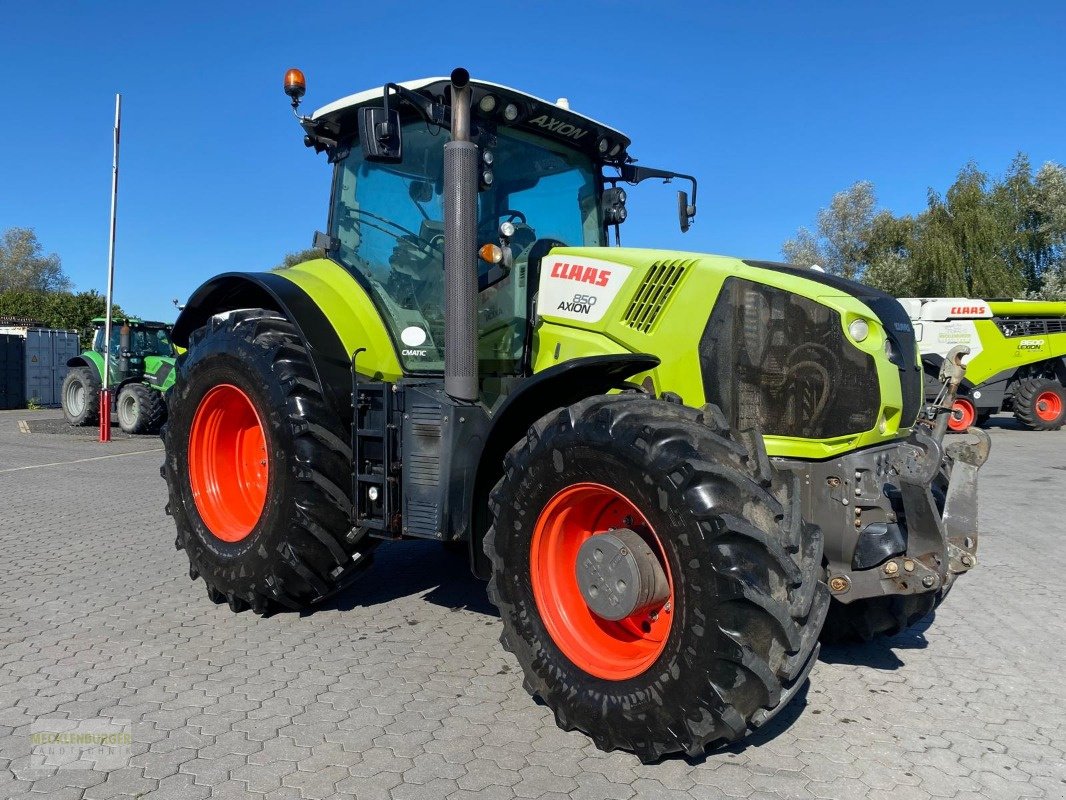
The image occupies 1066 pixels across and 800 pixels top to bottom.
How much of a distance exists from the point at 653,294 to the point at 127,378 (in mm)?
15178

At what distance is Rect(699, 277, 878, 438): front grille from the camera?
331cm

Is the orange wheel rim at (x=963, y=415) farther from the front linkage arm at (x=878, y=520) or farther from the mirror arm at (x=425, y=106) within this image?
the mirror arm at (x=425, y=106)

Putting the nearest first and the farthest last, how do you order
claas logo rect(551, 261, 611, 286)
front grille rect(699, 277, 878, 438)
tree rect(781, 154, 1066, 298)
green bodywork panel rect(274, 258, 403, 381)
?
front grille rect(699, 277, 878, 438)
claas logo rect(551, 261, 611, 286)
green bodywork panel rect(274, 258, 403, 381)
tree rect(781, 154, 1066, 298)

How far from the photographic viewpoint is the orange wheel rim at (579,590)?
3.25 metres

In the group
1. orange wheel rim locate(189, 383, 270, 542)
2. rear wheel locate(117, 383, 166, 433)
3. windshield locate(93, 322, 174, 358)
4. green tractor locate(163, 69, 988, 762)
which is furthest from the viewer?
windshield locate(93, 322, 174, 358)

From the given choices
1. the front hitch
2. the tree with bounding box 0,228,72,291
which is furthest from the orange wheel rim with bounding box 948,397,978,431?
the tree with bounding box 0,228,72,291

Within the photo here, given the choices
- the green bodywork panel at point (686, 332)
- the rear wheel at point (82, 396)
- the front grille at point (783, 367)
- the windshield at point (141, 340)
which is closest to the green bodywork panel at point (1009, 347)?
the green bodywork panel at point (686, 332)

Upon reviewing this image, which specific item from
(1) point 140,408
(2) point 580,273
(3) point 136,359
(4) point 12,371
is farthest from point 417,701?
(4) point 12,371

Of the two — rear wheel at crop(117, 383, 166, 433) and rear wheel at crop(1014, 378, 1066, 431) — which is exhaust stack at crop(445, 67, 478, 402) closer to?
rear wheel at crop(117, 383, 166, 433)

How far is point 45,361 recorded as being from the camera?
24016 mm

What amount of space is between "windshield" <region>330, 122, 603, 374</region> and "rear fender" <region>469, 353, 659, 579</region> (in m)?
0.53

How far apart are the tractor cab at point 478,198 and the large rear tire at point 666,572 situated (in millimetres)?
1042

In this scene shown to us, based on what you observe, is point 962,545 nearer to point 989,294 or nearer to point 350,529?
point 350,529

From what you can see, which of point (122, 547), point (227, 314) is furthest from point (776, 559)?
point (122, 547)
